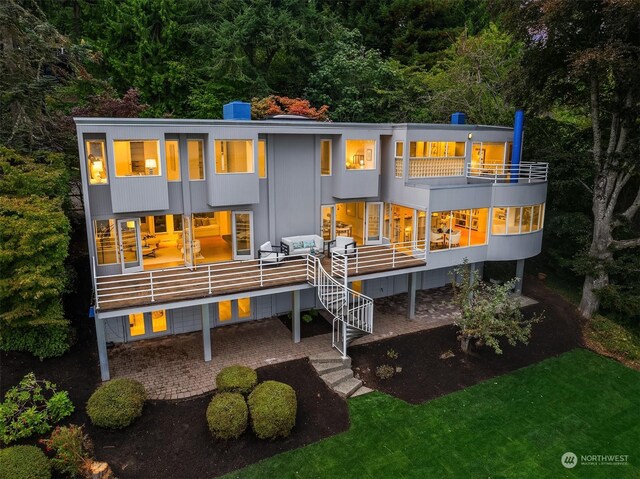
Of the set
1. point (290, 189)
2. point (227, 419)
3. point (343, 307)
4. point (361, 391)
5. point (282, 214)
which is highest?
point (290, 189)

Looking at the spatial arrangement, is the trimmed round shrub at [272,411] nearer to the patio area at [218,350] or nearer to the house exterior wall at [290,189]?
the patio area at [218,350]

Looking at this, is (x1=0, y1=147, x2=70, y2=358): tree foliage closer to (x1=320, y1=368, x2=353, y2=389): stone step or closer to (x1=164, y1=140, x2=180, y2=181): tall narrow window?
(x1=164, y1=140, x2=180, y2=181): tall narrow window

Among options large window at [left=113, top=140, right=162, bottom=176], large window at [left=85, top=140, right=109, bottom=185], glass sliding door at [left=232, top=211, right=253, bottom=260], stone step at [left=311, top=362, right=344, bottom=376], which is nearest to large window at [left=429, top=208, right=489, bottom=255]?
stone step at [left=311, top=362, right=344, bottom=376]

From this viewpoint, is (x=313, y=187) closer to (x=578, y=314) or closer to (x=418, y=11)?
(x=578, y=314)

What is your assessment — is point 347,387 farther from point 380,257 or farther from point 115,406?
point 115,406

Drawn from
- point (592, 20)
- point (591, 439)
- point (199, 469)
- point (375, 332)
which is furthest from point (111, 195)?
point (592, 20)

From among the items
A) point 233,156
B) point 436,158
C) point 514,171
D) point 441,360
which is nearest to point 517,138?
point 514,171

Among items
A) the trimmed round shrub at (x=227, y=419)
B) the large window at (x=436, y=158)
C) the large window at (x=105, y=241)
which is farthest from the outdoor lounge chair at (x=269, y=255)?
the large window at (x=436, y=158)
